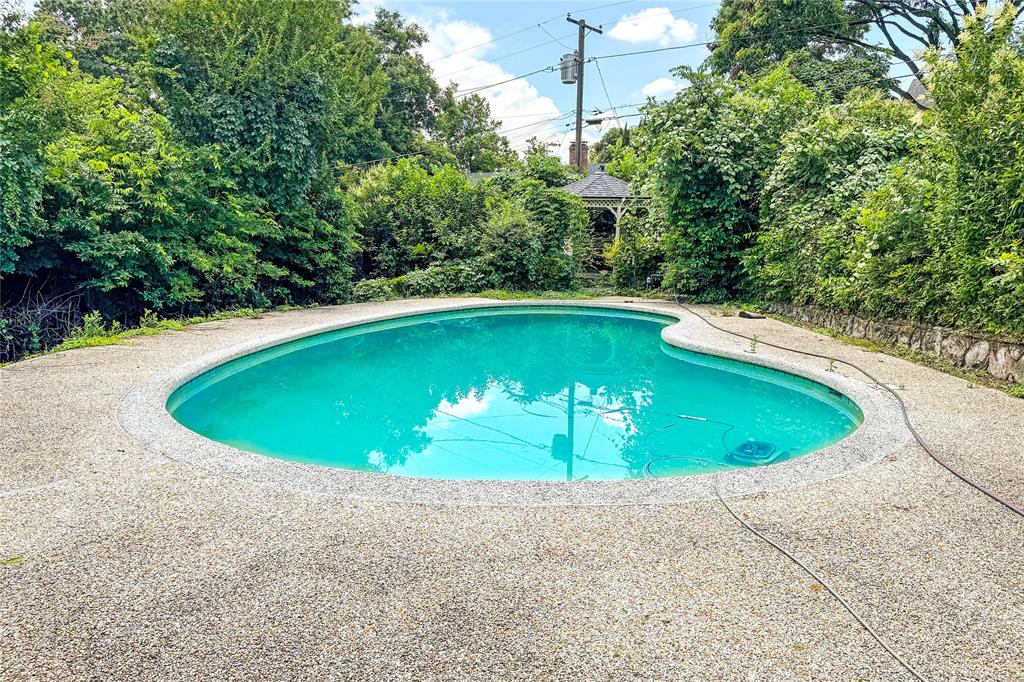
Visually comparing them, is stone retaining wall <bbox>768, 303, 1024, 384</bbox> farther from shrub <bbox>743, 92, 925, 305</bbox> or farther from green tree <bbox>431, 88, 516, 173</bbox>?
green tree <bbox>431, 88, 516, 173</bbox>

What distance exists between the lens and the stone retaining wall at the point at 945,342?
5.07 metres

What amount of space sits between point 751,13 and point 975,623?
23390 millimetres

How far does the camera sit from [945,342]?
19.4 ft

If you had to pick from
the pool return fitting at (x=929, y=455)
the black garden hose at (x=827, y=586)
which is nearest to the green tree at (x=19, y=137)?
the pool return fitting at (x=929, y=455)

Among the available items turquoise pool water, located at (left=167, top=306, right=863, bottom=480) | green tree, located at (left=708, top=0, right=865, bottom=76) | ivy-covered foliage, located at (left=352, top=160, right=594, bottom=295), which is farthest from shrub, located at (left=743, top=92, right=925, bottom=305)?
green tree, located at (left=708, top=0, right=865, bottom=76)

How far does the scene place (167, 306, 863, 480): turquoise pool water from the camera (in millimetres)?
4488

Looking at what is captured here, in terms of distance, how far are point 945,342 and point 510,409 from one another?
448cm

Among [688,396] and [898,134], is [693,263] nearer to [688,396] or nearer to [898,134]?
[898,134]

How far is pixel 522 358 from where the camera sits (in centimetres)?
811

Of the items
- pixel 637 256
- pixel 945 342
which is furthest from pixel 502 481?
pixel 637 256

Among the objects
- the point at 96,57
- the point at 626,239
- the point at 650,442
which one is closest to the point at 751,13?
the point at 626,239

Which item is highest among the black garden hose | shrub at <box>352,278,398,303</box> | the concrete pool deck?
shrub at <box>352,278,398,303</box>

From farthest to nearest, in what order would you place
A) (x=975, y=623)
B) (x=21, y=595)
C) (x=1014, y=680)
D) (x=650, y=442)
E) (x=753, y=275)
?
(x=753, y=275) → (x=650, y=442) → (x=21, y=595) → (x=975, y=623) → (x=1014, y=680)

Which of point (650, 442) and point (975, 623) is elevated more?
point (975, 623)
